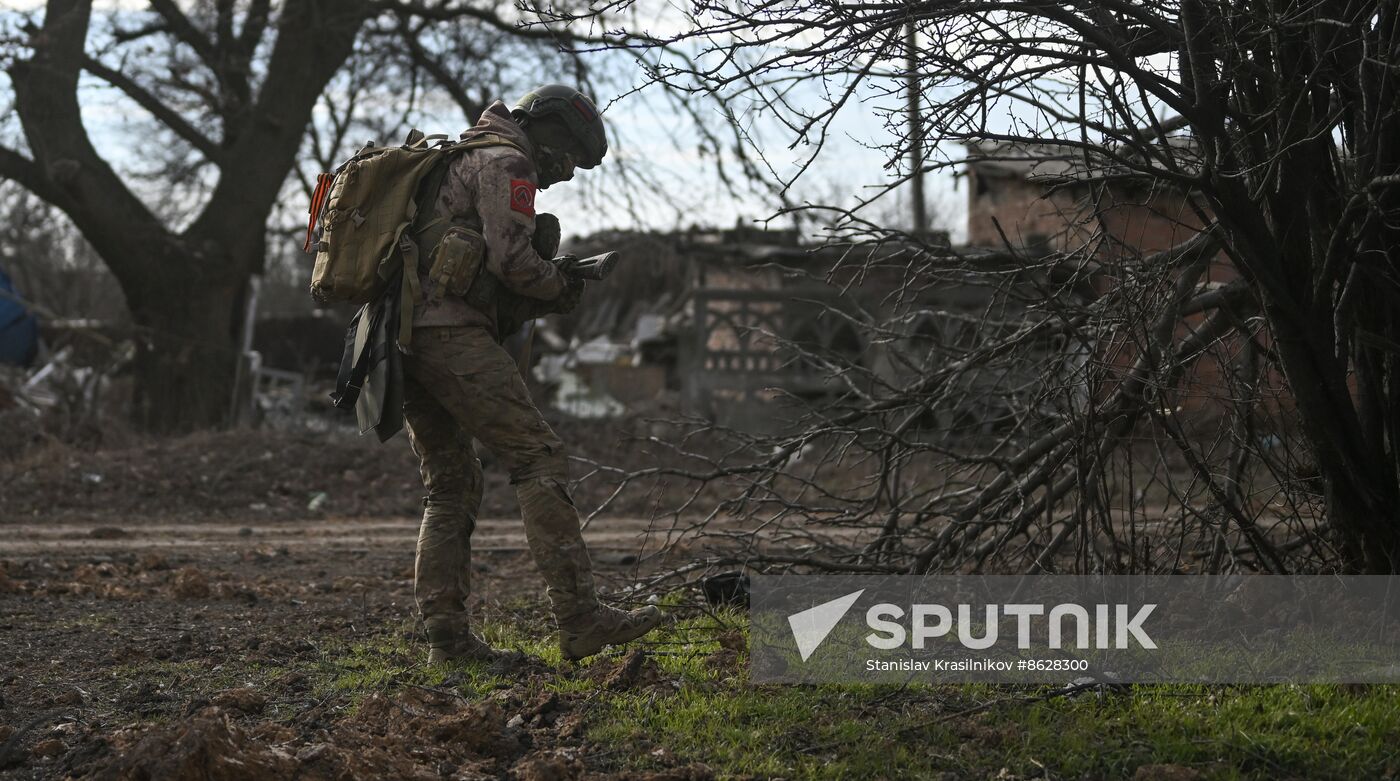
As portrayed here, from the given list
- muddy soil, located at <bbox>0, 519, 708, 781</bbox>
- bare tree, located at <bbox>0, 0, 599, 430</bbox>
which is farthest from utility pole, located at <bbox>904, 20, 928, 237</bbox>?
bare tree, located at <bbox>0, 0, 599, 430</bbox>

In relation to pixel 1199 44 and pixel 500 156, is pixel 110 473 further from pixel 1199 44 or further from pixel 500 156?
pixel 1199 44

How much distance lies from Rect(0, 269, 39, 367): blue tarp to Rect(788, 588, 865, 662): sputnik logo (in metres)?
15.8

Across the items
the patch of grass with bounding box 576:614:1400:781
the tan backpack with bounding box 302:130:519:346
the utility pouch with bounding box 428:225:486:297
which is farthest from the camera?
the tan backpack with bounding box 302:130:519:346

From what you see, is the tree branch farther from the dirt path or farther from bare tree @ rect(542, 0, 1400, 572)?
bare tree @ rect(542, 0, 1400, 572)

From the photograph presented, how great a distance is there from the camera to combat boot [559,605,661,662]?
4492 mm

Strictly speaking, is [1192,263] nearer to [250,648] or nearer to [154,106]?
[250,648]

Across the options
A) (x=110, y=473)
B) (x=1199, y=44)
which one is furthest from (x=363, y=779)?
(x=110, y=473)

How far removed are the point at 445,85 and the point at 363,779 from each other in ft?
43.1

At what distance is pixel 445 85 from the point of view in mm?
15391

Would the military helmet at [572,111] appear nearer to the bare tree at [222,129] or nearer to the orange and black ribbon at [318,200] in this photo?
the orange and black ribbon at [318,200]

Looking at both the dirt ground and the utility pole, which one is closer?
the dirt ground

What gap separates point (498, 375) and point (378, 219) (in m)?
0.69

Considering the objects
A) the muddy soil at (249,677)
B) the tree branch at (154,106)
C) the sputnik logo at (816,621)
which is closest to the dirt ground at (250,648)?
the muddy soil at (249,677)

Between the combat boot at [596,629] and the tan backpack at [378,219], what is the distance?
1.19 m
